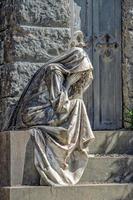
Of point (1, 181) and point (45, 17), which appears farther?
point (45, 17)

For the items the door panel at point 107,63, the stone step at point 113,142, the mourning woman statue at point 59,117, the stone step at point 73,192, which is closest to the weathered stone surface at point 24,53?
the mourning woman statue at point 59,117

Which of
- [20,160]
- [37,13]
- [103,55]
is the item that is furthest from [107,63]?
[20,160]

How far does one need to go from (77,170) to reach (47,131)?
630mm

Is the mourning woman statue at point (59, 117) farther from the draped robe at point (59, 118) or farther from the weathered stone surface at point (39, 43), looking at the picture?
the weathered stone surface at point (39, 43)

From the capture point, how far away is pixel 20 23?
9.97 meters

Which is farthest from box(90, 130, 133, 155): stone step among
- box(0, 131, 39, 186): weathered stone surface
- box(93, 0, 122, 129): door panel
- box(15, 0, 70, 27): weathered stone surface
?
box(15, 0, 70, 27): weathered stone surface

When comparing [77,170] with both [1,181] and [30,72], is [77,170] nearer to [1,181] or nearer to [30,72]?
[1,181]

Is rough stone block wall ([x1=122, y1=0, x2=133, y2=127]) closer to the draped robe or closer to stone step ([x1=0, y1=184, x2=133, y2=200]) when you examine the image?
the draped robe

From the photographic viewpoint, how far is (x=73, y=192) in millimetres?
8781

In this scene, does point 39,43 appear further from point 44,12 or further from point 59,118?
point 59,118

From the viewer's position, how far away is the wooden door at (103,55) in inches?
436

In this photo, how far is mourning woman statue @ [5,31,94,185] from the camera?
348 inches

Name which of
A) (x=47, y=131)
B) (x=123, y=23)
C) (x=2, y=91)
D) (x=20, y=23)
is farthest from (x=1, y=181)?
(x=123, y=23)

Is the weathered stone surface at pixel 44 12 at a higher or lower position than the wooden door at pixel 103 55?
higher
